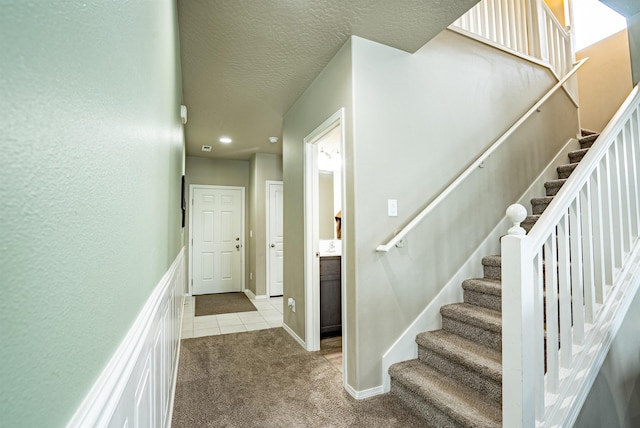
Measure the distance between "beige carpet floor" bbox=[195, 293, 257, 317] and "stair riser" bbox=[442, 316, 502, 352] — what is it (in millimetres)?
3042

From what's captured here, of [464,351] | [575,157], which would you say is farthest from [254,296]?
[575,157]

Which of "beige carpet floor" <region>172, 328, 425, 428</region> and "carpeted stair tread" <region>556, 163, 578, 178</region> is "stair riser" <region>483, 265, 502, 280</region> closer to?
"beige carpet floor" <region>172, 328, 425, 428</region>

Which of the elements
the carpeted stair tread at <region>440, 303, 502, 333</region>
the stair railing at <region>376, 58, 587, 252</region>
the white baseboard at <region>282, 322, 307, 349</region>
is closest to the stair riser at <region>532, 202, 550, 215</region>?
the stair railing at <region>376, 58, 587, 252</region>

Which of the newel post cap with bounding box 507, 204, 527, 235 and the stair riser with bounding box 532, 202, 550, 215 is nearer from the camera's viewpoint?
the newel post cap with bounding box 507, 204, 527, 235

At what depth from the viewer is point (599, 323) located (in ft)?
5.00

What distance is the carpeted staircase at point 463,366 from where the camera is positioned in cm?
171

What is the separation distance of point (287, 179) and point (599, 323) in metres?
2.90

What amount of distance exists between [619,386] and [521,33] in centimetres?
320

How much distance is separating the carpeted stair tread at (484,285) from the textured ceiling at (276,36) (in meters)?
1.85

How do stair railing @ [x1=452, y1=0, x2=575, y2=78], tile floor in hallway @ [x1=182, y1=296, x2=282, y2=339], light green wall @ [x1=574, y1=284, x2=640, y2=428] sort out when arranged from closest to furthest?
light green wall @ [x1=574, y1=284, x2=640, y2=428] → stair railing @ [x1=452, y1=0, x2=575, y2=78] → tile floor in hallway @ [x1=182, y1=296, x2=282, y2=339]

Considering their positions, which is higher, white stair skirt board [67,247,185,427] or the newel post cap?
the newel post cap

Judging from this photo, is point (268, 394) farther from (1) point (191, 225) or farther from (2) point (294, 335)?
(1) point (191, 225)

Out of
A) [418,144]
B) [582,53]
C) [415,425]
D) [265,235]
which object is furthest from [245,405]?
[582,53]

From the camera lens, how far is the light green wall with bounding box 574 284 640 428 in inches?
58.6
